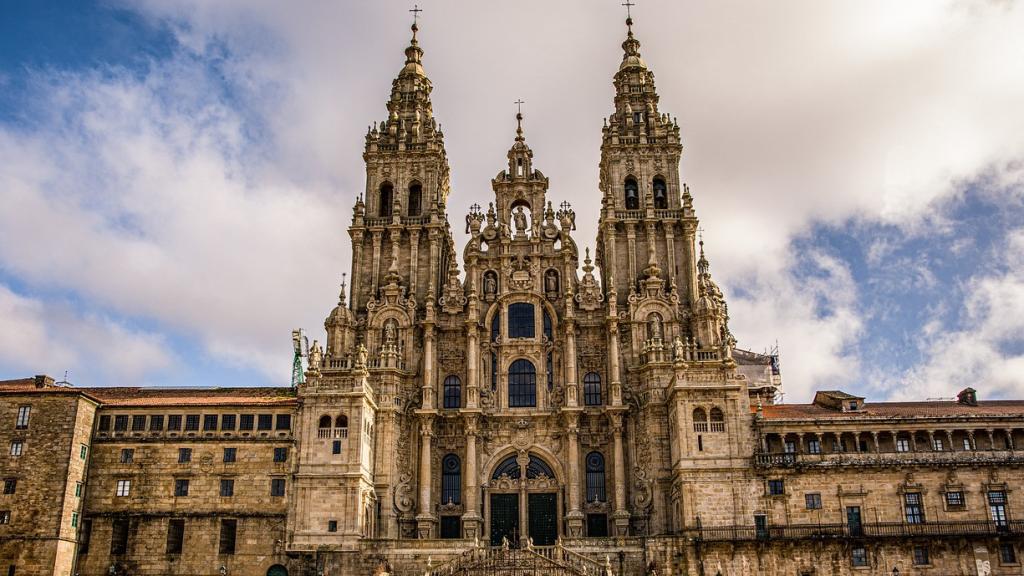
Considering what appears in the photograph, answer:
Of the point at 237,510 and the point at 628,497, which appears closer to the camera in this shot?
the point at 237,510

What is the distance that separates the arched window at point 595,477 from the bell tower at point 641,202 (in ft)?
35.6

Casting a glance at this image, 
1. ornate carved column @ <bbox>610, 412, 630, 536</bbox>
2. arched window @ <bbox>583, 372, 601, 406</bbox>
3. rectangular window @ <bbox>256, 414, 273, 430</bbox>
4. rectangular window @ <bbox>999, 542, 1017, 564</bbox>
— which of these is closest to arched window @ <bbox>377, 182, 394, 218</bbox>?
rectangular window @ <bbox>256, 414, 273, 430</bbox>

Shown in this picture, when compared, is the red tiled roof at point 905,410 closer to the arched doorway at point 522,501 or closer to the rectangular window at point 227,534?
the arched doorway at point 522,501

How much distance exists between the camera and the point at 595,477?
204 feet

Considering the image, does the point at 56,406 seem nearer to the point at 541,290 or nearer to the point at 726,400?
the point at 541,290

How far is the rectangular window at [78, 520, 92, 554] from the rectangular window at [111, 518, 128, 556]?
1350mm

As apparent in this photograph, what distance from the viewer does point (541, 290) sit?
65750 millimetres

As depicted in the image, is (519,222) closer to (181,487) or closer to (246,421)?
(246,421)

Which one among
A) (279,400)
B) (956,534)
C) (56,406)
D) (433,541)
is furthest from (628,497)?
(56,406)

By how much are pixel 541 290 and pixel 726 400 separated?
50.9 ft

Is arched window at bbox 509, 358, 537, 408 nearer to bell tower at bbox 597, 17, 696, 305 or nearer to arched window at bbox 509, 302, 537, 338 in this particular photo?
arched window at bbox 509, 302, 537, 338

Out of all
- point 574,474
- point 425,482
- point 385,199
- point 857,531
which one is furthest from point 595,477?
point 385,199

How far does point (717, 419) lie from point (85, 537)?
38.2 m

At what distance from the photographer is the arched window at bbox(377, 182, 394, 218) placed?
229 feet
